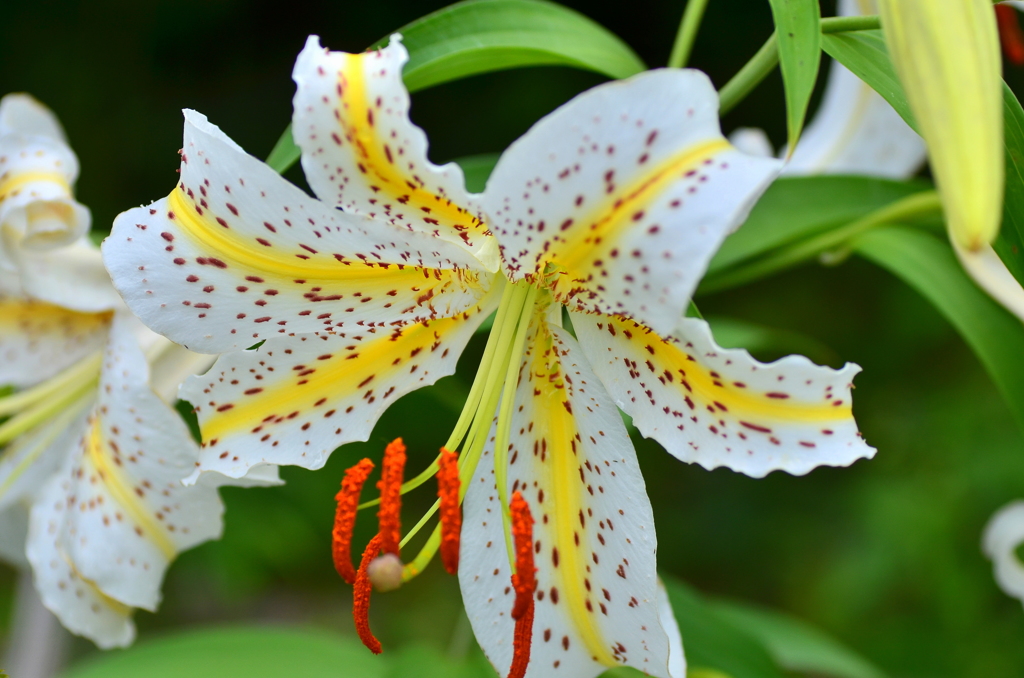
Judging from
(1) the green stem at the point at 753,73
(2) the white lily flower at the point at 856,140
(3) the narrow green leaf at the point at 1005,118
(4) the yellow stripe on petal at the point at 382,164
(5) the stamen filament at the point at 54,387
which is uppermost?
(2) the white lily flower at the point at 856,140

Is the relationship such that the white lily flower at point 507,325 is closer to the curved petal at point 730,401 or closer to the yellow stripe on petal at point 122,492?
the curved petal at point 730,401

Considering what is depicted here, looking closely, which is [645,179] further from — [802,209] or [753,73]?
[802,209]

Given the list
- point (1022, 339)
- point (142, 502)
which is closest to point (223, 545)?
point (142, 502)

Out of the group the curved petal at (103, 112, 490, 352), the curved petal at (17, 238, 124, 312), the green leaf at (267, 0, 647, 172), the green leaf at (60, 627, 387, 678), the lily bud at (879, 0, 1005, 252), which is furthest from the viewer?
the green leaf at (60, 627, 387, 678)

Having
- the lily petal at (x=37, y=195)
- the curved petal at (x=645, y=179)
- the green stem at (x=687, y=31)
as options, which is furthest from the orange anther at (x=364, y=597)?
the green stem at (x=687, y=31)

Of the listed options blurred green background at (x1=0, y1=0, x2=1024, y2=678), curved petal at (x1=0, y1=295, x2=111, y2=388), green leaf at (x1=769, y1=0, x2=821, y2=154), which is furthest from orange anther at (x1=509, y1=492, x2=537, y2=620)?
blurred green background at (x1=0, y1=0, x2=1024, y2=678)

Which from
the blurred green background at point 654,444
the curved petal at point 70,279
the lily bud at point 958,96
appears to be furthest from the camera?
the blurred green background at point 654,444

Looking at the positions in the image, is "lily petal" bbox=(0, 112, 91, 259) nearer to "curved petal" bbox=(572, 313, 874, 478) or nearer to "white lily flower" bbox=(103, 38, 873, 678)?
"white lily flower" bbox=(103, 38, 873, 678)
